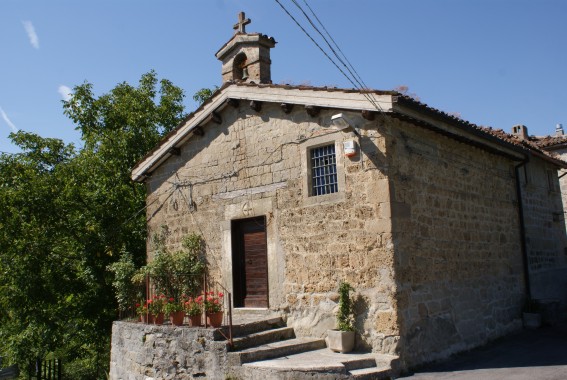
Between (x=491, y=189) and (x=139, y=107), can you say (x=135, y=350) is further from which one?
(x=139, y=107)

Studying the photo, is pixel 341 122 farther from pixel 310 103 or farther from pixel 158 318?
pixel 158 318

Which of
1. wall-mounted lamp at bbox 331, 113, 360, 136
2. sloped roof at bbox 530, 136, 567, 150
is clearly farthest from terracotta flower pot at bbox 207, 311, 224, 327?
sloped roof at bbox 530, 136, 567, 150

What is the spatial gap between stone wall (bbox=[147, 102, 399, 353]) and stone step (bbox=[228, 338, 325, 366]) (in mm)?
295

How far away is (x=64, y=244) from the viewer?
13469 millimetres

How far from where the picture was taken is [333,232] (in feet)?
28.1

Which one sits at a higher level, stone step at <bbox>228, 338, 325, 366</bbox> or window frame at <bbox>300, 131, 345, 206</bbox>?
window frame at <bbox>300, 131, 345, 206</bbox>

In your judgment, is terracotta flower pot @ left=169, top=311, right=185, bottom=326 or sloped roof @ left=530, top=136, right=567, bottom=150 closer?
terracotta flower pot @ left=169, top=311, right=185, bottom=326

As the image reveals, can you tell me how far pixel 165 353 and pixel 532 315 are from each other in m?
8.33

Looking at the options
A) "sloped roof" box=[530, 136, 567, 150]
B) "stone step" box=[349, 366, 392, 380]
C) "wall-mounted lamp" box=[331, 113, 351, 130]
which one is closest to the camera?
"stone step" box=[349, 366, 392, 380]

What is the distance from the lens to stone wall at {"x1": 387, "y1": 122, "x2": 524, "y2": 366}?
809 centimetres

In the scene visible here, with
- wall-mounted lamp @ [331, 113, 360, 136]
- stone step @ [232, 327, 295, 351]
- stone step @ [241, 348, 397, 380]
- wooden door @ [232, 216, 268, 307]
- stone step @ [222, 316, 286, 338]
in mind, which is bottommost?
stone step @ [241, 348, 397, 380]

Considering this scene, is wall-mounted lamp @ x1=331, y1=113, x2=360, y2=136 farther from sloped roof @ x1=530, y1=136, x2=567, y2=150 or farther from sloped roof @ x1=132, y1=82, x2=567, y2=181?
sloped roof @ x1=530, y1=136, x2=567, y2=150

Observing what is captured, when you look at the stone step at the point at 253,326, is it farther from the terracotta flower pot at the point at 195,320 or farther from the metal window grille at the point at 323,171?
the metal window grille at the point at 323,171

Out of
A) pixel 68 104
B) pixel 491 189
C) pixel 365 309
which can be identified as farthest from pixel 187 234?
pixel 68 104
